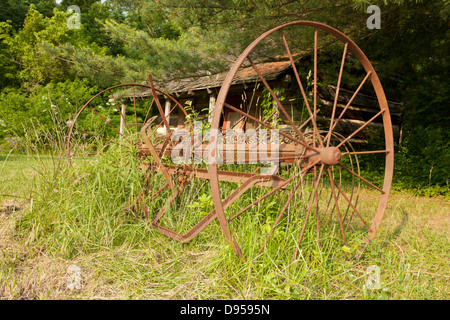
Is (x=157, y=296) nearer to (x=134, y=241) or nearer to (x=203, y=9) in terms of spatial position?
(x=134, y=241)

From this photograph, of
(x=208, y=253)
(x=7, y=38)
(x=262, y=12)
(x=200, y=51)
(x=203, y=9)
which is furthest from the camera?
(x=7, y=38)

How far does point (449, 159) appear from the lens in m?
5.68

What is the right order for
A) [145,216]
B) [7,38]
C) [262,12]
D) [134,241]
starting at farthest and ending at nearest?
[7,38], [262,12], [145,216], [134,241]

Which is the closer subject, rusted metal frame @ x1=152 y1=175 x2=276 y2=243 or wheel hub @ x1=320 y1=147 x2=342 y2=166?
wheel hub @ x1=320 y1=147 x2=342 y2=166

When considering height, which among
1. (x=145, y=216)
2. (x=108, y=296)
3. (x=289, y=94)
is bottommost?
(x=108, y=296)

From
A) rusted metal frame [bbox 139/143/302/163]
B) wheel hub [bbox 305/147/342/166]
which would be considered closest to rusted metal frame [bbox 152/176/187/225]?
rusted metal frame [bbox 139/143/302/163]

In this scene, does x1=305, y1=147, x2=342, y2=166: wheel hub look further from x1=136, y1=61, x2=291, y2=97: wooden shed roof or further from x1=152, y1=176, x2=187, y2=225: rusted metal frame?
x1=136, y1=61, x2=291, y2=97: wooden shed roof

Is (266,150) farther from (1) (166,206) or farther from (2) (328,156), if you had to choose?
(1) (166,206)

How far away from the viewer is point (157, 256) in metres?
2.32

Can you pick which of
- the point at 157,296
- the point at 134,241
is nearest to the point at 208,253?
the point at 157,296

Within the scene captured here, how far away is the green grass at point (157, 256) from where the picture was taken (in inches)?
74.5

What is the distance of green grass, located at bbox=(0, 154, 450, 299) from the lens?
6.21 feet

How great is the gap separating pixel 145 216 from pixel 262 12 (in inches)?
127

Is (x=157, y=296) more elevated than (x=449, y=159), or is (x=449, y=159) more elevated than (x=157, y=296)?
(x=449, y=159)
